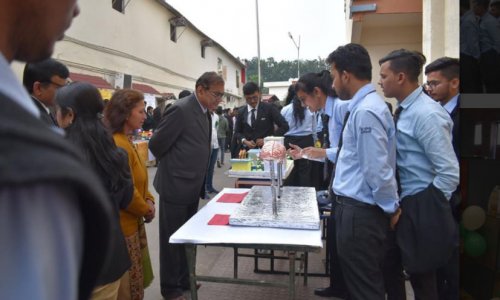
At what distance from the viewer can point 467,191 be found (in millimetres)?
2031

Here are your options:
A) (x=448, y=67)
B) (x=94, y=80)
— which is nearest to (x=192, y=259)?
(x=448, y=67)

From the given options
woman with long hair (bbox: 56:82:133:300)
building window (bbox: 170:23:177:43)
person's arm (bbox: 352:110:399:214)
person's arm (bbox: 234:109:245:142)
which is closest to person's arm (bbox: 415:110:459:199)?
person's arm (bbox: 352:110:399:214)

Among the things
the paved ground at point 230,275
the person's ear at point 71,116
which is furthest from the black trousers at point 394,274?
the person's ear at point 71,116

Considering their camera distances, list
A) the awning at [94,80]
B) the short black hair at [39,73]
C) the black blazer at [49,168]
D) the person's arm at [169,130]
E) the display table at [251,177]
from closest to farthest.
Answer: the black blazer at [49,168]
the short black hair at [39,73]
the person's arm at [169,130]
the display table at [251,177]
the awning at [94,80]

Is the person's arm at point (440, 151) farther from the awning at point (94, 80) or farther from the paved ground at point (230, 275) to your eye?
the awning at point (94, 80)

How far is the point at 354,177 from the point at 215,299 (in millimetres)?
1896

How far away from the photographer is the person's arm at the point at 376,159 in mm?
2223

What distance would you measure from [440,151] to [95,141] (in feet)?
6.48

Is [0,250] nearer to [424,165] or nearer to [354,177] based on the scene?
[354,177]

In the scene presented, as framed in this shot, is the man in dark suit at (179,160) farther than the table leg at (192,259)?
Yes

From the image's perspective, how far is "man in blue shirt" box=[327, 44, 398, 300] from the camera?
2246 mm

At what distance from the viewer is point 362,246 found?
234 cm

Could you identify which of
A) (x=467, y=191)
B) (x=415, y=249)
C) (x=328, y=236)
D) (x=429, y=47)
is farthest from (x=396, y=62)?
(x=429, y=47)

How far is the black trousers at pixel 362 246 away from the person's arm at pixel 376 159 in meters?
0.11
